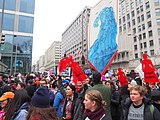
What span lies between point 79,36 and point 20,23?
185 ft

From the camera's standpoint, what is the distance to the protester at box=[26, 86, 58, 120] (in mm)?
1656

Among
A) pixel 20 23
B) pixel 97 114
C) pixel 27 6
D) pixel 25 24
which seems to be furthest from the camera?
pixel 27 6

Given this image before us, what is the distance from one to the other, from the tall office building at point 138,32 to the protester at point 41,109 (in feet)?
125

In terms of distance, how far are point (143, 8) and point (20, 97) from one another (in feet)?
158

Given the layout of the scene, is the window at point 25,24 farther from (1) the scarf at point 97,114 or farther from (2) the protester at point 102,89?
(1) the scarf at point 97,114

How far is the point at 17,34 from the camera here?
2425cm

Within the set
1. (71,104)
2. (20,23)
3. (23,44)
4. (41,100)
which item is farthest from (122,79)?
(20,23)

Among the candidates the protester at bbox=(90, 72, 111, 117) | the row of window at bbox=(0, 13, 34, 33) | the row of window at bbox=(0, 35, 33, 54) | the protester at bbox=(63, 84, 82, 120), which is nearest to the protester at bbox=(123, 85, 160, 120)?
the protester at bbox=(90, 72, 111, 117)

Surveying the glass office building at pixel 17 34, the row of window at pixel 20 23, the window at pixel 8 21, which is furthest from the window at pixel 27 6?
the window at pixel 8 21

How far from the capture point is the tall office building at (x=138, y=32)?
40.6m

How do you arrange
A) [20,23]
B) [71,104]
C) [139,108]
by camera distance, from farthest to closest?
[20,23]
[71,104]
[139,108]

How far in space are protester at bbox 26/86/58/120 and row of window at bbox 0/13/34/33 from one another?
80.4 feet

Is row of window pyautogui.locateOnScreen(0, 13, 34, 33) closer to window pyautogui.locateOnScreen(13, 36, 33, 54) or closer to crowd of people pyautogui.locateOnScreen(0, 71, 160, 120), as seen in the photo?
window pyautogui.locateOnScreen(13, 36, 33, 54)

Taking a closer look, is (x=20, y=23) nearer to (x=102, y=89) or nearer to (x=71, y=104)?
(x=71, y=104)
